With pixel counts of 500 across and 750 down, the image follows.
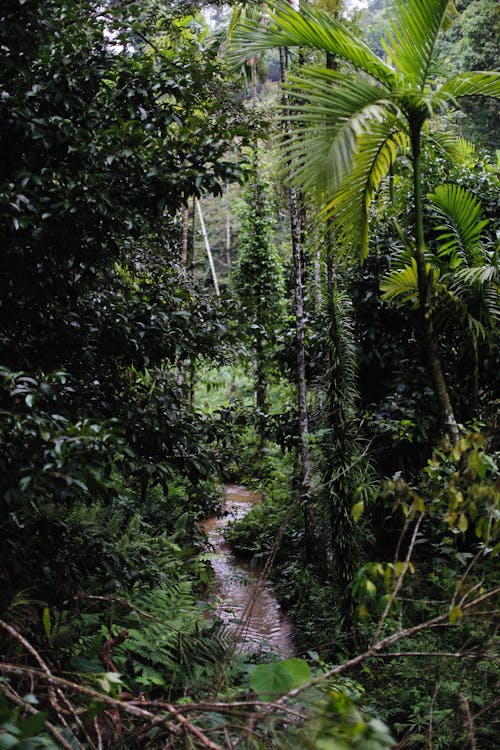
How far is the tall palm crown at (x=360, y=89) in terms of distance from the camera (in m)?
3.19

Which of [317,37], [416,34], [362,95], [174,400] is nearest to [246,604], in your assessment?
[174,400]

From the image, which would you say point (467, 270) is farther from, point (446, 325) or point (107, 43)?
point (107, 43)

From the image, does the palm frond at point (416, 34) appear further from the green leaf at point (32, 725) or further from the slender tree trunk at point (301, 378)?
the green leaf at point (32, 725)

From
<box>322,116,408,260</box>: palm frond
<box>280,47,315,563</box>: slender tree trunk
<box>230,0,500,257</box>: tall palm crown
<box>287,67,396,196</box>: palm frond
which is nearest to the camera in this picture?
<box>287,67,396,196</box>: palm frond

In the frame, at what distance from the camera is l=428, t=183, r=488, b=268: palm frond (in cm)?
503

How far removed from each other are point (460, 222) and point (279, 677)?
4481mm

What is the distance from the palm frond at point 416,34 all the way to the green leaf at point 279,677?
3.37 meters

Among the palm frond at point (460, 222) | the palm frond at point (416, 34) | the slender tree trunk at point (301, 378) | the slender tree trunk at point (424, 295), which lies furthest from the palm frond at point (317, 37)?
the slender tree trunk at point (301, 378)

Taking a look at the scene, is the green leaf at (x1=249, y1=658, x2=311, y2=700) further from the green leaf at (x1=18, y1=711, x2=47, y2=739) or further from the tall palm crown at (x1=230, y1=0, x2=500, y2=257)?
the tall palm crown at (x1=230, y1=0, x2=500, y2=257)

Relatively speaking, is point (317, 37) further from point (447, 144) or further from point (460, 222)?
point (447, 144)

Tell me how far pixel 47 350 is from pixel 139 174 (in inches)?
43.1

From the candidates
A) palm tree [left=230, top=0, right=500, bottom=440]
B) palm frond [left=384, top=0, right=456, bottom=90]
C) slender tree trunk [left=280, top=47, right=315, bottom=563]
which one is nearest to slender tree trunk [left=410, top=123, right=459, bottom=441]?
A: palm tree [left=230, top=0, right=500, bottom=440]

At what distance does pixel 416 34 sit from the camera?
3.44m

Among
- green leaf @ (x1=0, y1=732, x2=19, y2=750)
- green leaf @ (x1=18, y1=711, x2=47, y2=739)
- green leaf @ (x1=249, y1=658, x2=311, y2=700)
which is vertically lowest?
green leaf @ (x1=249, y1=658, x2=311, y2=700)
